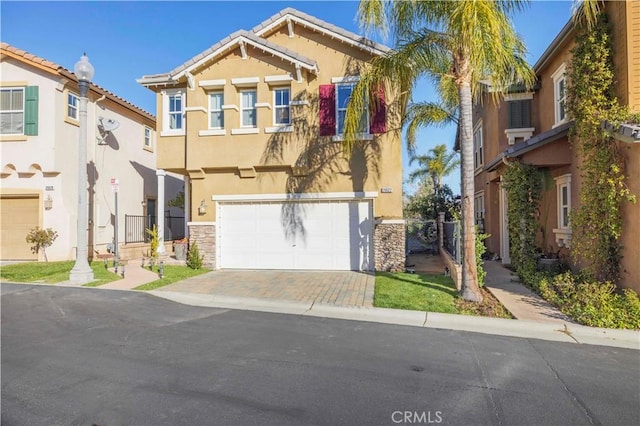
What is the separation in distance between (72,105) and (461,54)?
597 inches

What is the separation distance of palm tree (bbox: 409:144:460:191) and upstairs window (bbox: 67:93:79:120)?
19.4 metres

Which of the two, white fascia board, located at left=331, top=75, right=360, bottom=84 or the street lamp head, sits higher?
white fascia board, located at left=331, top=75, right=360, bottom=84

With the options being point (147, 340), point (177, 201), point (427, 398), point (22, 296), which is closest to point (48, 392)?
point (147, 340)

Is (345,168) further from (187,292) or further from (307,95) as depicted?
(187,292)

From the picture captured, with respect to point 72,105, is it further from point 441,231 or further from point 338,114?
point 441,231

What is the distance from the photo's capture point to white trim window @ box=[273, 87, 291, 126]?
13086 millimetres

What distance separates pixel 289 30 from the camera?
13.4 m

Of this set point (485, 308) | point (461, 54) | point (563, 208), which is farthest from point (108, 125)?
point (563, 208)

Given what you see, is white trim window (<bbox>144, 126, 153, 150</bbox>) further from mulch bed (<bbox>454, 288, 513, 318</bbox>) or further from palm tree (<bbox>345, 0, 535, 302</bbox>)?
mulch bed (<bbox>454, 288, 513, 318</bbox>)

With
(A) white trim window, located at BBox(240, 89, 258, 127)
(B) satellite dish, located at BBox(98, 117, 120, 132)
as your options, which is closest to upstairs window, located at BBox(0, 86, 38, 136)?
(B) satellite dish, located at BBox(98, 117, 120, 132)

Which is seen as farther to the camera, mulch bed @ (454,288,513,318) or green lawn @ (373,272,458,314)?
green lawn @ (373,272,458,314)

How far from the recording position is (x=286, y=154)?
42.0ft

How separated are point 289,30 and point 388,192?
6.85 metres

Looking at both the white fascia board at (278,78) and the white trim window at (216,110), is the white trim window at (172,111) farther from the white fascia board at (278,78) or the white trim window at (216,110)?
the white fascia board at (278,78)
